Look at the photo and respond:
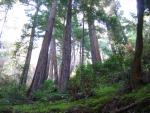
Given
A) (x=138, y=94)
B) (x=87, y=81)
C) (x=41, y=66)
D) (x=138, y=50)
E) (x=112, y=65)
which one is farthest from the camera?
(x=112, y=65)

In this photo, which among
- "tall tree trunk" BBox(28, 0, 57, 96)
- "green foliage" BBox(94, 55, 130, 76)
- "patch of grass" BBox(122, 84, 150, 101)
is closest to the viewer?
"patch of grass" BBox(122, 84, 150, 101)

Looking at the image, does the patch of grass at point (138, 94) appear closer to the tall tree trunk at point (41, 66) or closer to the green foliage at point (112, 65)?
the green foliage at point (112, 65)

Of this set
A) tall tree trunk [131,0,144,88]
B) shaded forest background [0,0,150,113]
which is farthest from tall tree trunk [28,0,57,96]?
tall tree trunk [131,0,144,88]

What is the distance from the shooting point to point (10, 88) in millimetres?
13898

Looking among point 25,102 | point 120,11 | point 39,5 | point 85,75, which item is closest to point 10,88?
point 25,102

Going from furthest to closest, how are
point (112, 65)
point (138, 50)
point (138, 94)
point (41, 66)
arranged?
point (112, 65), point (41, 66), point (138, 50), point (138, 94)

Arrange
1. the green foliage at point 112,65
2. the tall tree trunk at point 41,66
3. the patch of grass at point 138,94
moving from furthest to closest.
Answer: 1. the tall tree trunk at point 41,66
2. the green foliage at point 112,65
3. the patch of grass at point 138,94

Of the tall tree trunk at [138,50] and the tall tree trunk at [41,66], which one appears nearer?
the tall tree trunk at [138,50]

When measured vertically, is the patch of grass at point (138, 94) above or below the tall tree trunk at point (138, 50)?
below

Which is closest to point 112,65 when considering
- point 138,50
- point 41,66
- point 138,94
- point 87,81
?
point 87,81

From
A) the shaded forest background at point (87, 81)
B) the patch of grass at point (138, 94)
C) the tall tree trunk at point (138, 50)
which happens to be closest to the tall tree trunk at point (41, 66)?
the shaded forest background at point (87, 81)

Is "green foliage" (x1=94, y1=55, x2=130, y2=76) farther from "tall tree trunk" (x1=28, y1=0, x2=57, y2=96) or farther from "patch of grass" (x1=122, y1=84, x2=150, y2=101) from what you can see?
"patch of grass" (x1=122, y1=84, x2=150, y2=101)

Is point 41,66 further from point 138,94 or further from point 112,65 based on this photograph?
point 138,94

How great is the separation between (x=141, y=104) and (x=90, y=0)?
13.2 m
